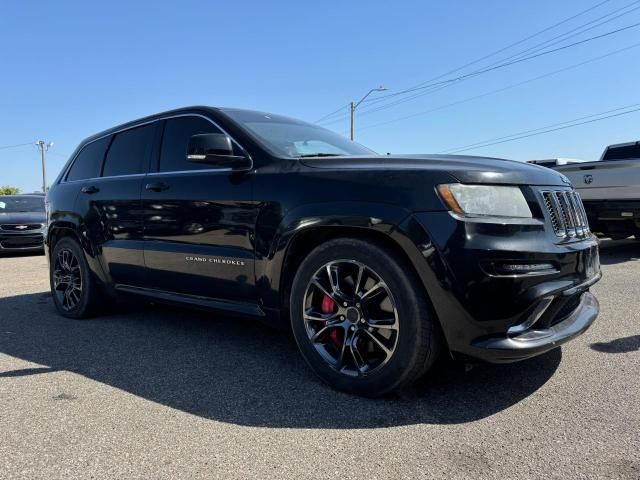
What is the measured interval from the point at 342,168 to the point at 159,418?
168 cm

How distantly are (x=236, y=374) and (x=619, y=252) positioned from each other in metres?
8.77

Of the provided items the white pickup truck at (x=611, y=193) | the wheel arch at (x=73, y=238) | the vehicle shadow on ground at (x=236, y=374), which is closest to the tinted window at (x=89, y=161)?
the wheel arch at (x=73, y=238)

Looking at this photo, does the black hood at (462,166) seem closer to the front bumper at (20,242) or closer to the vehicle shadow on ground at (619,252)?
the vehicle shadow on ground at (619,252)

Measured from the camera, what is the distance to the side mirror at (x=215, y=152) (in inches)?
130

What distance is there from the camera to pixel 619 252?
9.55 m

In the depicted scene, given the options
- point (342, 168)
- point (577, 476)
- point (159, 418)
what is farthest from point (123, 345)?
point (577, 476)

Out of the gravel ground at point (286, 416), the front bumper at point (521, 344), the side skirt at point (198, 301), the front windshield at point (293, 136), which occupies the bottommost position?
the gravel ground at point (286, 416)

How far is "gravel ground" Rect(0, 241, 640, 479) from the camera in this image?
219 centimetres

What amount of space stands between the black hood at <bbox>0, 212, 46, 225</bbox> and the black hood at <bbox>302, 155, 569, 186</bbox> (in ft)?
36.0

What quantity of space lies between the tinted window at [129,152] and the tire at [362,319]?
2.08m

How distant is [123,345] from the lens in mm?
4020

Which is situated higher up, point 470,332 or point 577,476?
point 470,332

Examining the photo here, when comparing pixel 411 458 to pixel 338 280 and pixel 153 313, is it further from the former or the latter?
pixel 153 313

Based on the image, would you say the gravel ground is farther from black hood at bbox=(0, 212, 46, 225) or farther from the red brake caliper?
black hood at bbox=(0, 212, 46, 225)
